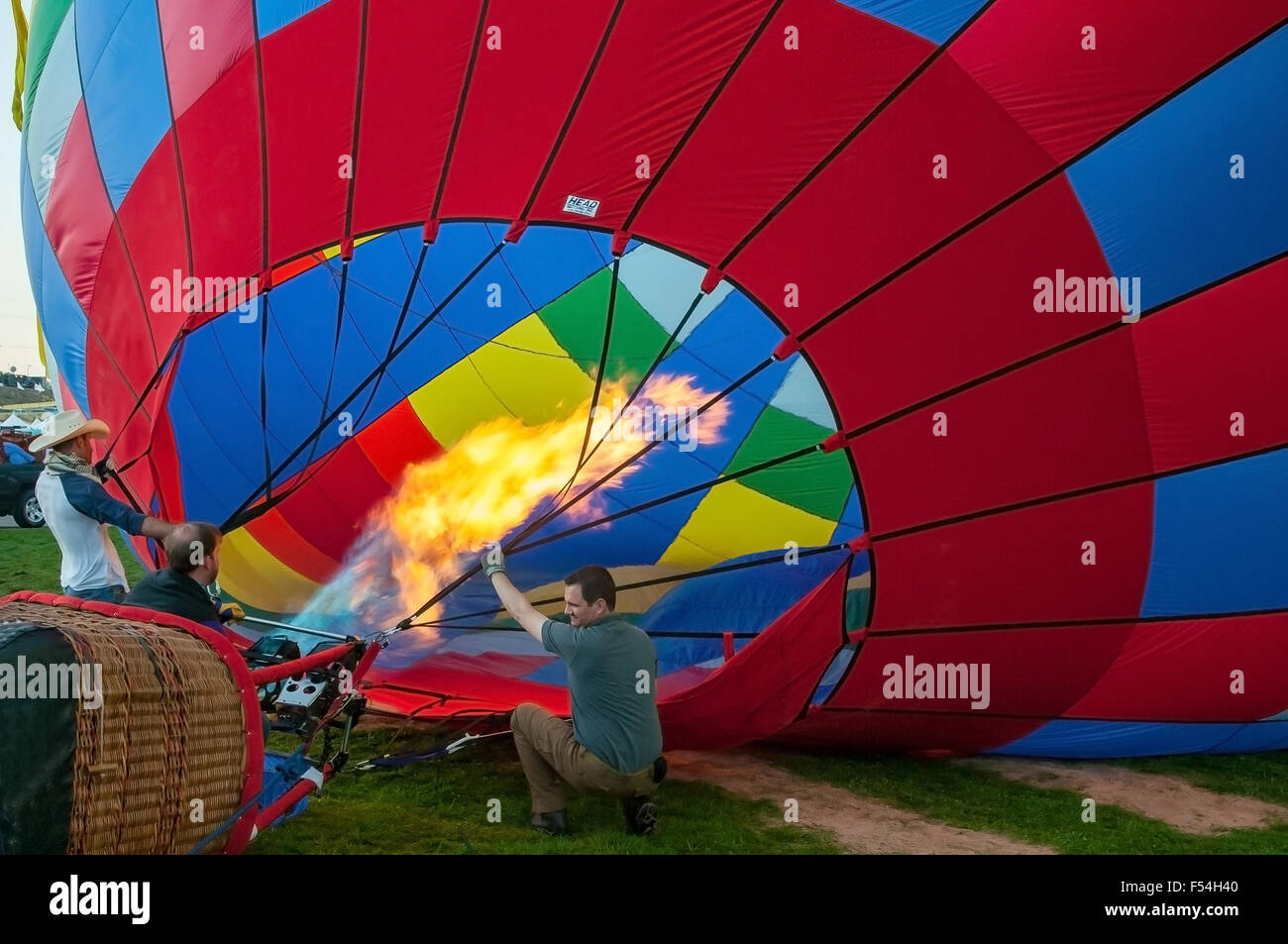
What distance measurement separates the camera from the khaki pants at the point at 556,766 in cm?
342

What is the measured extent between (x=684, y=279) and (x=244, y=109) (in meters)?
3.77

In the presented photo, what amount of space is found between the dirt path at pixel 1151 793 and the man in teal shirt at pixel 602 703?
1718 mm

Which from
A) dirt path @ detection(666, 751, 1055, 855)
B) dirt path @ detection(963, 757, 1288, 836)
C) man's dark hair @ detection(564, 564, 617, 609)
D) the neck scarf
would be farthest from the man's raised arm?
dirt path @ detection(963, 757, 1288, 836)

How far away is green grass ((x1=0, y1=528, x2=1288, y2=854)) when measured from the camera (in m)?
3.42

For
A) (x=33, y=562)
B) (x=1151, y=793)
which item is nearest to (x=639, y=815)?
(x=1151, y=793)

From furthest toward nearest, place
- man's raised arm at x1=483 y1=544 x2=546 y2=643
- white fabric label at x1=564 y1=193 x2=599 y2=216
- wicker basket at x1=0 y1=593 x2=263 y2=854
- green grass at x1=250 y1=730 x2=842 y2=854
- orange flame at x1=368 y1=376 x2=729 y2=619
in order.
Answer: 1. orange flame at x1=368 y1=376 x2=729 y2=619
2. white fabric label at x1=564 y1=193 x2=599 y2=216
3. man's raised arm at x1=483 y1=544 x2=546 y2=643
4. green grass at x1=250 y1=730 x2=842 y2=854
5. wicker basket at x1=0 y1=593 x2=263 y2=854

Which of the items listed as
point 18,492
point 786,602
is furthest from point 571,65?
point 18,492

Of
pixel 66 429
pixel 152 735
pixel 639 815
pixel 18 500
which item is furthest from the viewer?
pixel 18 500

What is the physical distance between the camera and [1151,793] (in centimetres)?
416

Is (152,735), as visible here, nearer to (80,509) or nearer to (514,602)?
(514,602)

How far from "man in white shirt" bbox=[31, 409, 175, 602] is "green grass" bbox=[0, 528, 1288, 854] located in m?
1.03

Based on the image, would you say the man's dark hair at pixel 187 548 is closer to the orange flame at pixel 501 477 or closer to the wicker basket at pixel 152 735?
the wicker basket at pixel 152 735

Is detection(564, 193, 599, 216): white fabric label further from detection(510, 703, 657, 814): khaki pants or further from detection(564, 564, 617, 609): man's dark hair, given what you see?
detection(510, 703, 657, 814): khaki pants

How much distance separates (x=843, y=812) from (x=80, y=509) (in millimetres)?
2912
